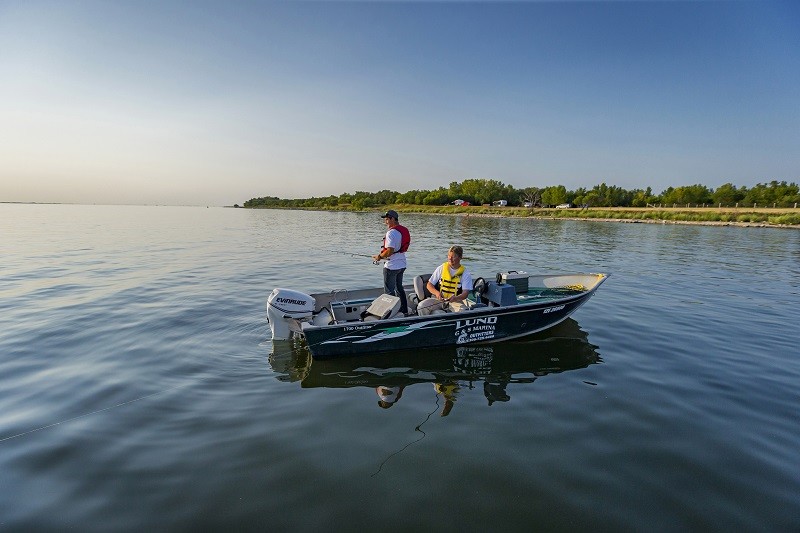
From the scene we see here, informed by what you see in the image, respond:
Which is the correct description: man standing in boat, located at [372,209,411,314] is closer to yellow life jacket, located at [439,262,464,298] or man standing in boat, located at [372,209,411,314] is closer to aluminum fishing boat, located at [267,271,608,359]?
aluminum fishing boat, located at [267,271,608,359]

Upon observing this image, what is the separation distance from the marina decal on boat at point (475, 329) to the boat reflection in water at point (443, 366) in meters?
0.24

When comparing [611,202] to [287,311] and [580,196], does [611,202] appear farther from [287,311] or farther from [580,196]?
[287,311]

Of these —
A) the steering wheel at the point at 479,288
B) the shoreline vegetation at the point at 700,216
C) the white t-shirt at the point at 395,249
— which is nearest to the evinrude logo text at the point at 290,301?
the white t-shirt at the point at 395,249

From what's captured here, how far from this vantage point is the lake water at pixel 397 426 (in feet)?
12.0

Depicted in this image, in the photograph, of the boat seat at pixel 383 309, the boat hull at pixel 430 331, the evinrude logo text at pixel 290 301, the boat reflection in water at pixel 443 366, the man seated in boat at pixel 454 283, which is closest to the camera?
the boat reflection in water at pixel 443 366

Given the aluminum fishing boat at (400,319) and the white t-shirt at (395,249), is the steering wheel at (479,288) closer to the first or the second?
the aluminum fishing boat at (400,319)

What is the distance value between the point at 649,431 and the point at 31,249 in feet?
94.7

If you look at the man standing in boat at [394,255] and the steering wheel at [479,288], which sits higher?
the man standing in boat at [394,255]

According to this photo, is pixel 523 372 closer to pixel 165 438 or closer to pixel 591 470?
pixel 591 470

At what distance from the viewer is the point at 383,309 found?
745cm

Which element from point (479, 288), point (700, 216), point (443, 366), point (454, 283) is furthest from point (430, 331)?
point (700, 216)

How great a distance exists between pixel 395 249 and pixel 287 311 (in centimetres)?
244

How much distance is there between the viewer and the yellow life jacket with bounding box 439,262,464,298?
7.84 m

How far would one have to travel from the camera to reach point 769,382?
20.8 feet
